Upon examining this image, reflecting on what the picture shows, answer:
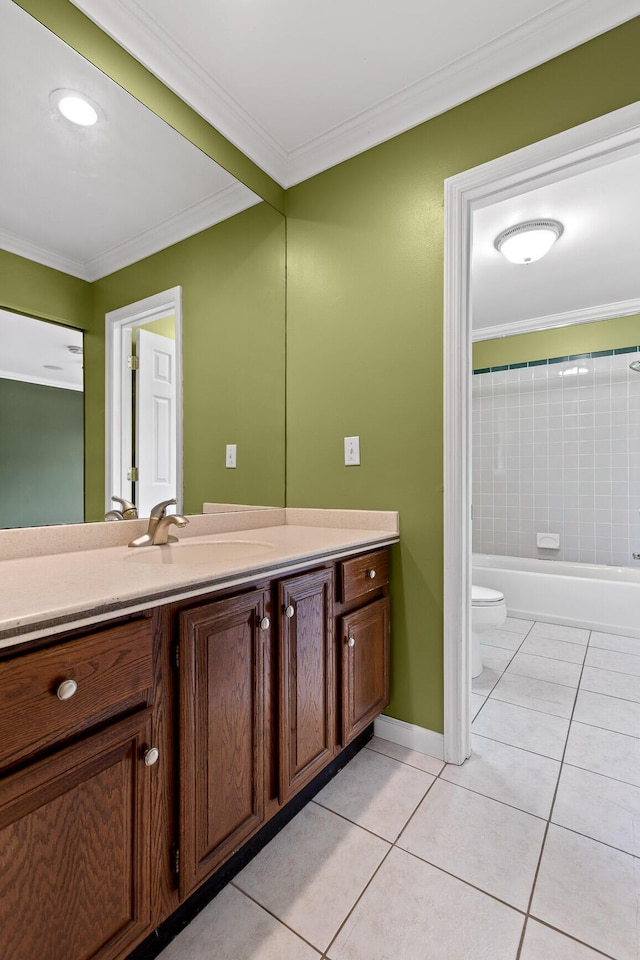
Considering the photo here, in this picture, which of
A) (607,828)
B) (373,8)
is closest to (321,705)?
(607,828)

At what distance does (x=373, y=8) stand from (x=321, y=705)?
217 cm

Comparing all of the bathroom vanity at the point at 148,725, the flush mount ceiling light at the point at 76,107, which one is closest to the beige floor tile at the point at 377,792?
the bathroom vanity at the point at 148,725

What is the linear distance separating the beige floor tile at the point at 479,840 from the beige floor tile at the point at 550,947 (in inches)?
2.5

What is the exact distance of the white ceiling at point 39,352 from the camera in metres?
1.17

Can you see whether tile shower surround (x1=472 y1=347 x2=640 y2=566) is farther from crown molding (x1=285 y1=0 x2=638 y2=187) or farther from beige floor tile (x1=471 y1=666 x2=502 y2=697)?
crown molding (x1=285 y1=0 x2=638 y2=187)

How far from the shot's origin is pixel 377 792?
1.48 metres

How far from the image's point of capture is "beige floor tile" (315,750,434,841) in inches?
53.4

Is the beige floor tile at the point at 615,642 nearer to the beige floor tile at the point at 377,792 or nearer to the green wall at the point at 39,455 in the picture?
the beige floor tile at the point at 377,792

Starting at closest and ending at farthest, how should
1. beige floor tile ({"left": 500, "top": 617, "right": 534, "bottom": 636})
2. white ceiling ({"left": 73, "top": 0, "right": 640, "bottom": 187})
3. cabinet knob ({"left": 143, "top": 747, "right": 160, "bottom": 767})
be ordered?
cabinet knob ({"left": 143, "top": 747, "right": 160, "bottom": 767}) → white ceiling ({"left": 73, "top": 0, "right": 640, "bottom": 187}) → beige floor tile ({"left": 500, "top": 617, "right": 534, "bottom": 636})

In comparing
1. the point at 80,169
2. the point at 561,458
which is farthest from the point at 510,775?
the point at 561,458

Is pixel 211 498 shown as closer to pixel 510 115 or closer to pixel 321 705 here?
pixel 321 705

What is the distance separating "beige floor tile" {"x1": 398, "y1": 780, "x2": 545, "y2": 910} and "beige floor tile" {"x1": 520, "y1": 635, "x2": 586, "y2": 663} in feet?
4.76

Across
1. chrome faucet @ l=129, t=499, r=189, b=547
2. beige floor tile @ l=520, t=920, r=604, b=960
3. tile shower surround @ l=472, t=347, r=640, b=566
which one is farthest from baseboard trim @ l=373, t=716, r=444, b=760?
tile shower surround @ l=472, t=347, r=640, b=566

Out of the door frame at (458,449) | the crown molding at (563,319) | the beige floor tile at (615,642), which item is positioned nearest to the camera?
the door frame at (458,449)
